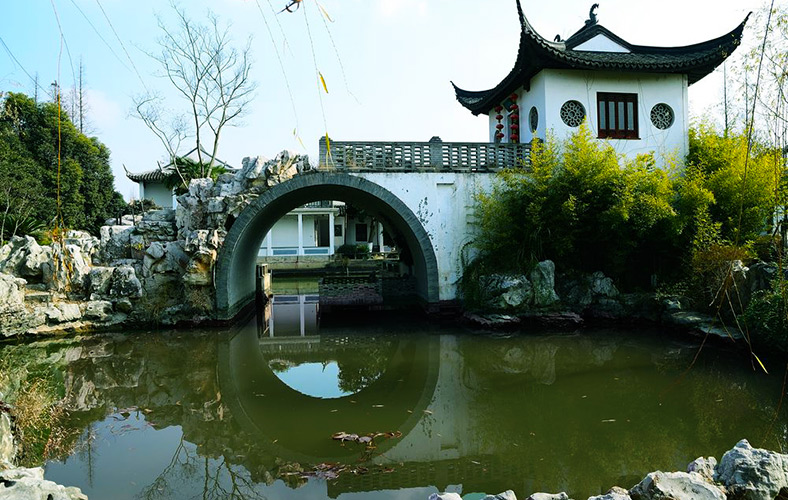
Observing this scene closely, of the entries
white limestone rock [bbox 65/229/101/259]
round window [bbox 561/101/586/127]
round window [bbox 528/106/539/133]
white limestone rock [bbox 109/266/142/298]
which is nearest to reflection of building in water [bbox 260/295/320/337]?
white limestone rock [bbox 109/266/142/298]

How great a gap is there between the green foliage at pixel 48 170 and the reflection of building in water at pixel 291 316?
8688 mm

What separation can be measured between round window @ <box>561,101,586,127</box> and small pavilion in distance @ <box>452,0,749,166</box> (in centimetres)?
2

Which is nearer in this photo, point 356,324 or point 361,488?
point 361,488

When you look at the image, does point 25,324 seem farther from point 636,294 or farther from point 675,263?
point 675,263

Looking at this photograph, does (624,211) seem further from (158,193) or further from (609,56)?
(158,193)

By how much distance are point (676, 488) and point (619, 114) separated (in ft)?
35.9

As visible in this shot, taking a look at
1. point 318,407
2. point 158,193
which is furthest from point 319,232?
point 318,407

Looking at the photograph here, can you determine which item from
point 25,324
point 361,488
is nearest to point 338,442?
point 361,488

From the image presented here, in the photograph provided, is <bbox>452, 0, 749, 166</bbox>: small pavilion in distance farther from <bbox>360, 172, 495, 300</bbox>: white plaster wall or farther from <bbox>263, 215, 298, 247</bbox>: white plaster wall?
<bbox>263, 215, 298, 247</bbox>: white plaster wall

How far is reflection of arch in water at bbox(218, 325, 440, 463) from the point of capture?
5.29 m

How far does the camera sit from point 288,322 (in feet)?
44.4

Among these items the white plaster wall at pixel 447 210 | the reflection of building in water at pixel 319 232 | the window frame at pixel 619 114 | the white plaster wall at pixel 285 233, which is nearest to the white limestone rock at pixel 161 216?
the white plaster wall at pixel 447 210

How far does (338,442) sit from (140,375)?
4.44 m

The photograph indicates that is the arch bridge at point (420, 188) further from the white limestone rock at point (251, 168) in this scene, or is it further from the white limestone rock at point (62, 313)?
the white limestone rock at point (62, 313)
